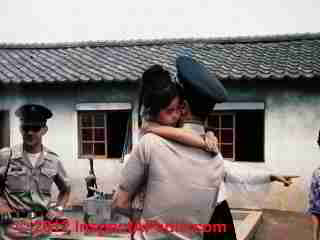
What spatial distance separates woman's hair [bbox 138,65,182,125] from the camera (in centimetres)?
168

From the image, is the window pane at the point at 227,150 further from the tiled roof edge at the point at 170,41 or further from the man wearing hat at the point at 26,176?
the man wearing hat at the point at 26,176

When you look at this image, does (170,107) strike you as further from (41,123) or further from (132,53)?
(132,53)

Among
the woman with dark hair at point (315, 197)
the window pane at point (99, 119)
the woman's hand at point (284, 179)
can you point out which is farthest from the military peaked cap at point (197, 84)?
the window pane at point (99, 119)

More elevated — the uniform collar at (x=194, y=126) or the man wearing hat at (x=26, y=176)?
the uniform collar at (x=194, y=126)

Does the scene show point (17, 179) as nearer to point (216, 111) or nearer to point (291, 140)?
point (216, 111)

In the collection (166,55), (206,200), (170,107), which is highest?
(166,55)

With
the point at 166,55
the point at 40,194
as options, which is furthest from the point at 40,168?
the point at 166,55

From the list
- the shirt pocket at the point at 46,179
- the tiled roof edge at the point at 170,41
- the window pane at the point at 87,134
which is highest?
the tiled roof edge at the point at 170,41

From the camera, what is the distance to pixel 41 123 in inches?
119

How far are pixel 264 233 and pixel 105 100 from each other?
3.84m

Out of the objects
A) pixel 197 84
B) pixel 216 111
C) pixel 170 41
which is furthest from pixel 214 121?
pixel 197 84

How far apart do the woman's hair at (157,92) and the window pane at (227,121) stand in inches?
254

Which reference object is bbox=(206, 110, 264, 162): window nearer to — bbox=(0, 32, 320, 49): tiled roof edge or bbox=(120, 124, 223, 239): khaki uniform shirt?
bbox=(0, 32, 320, 49): tiled roof edge

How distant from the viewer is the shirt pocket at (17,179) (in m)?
2.92
